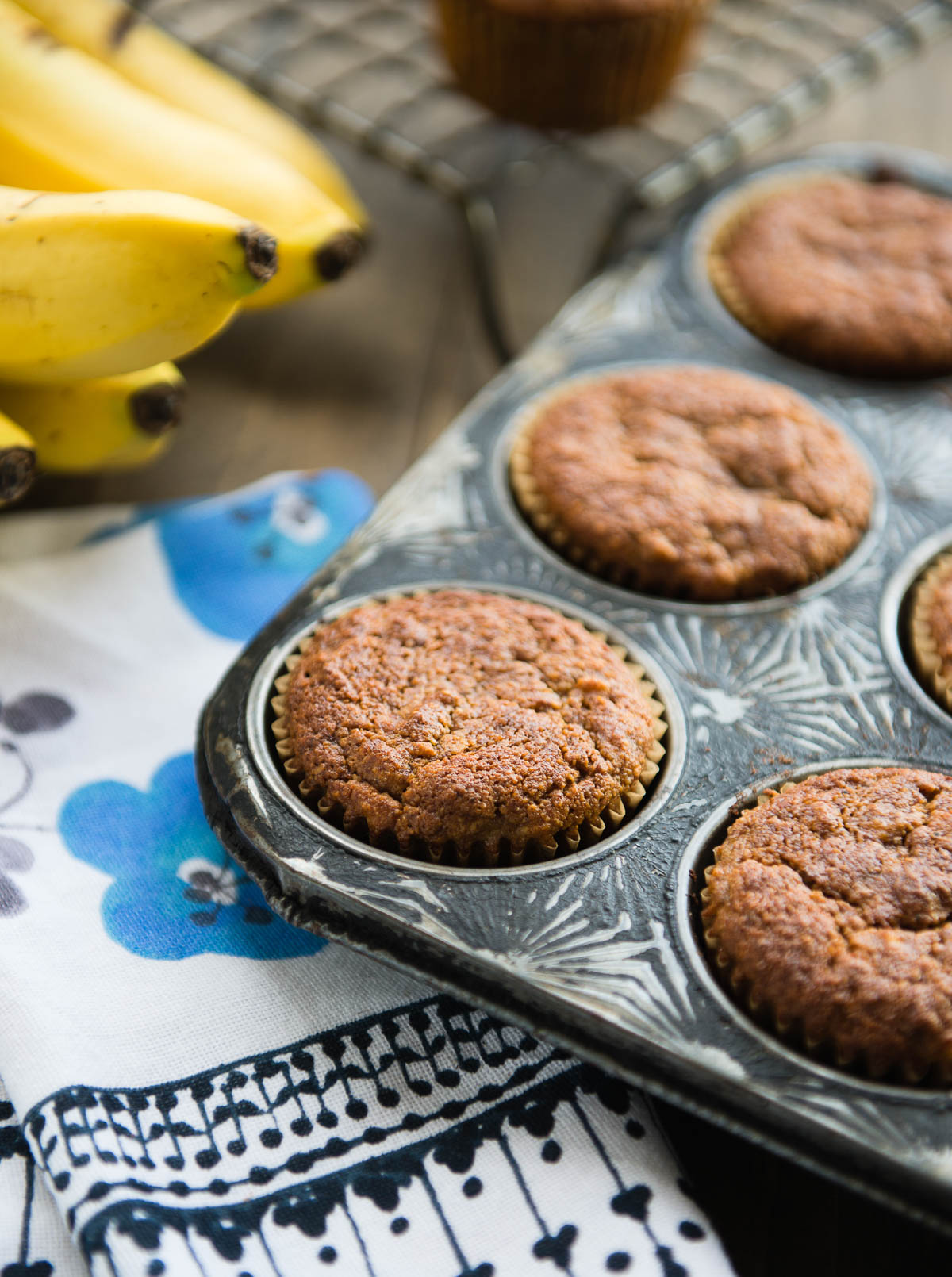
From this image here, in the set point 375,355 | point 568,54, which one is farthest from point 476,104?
point 375,355

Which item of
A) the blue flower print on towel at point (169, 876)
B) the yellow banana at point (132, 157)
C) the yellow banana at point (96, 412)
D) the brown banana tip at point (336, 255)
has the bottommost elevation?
the blue flower print on towel at point (169, 876)

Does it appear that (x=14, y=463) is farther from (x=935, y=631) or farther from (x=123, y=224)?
(x=935, y=631)

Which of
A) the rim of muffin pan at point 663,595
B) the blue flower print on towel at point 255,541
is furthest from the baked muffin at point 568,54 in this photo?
the blue flower print on towel at point 255,541

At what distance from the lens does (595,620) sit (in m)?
1.15

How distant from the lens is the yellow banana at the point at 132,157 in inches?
48.8

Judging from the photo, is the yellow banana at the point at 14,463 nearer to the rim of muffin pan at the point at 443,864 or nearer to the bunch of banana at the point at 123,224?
the bunch of banana at the point at 123,224

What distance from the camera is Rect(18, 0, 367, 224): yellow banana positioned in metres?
1.49

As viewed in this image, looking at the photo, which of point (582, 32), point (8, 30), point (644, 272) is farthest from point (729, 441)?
point (8, 30)

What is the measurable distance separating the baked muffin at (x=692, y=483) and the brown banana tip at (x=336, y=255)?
0.27 metres

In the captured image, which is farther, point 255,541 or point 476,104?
point 476,104

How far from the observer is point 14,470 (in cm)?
109

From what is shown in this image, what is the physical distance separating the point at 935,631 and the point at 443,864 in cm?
54

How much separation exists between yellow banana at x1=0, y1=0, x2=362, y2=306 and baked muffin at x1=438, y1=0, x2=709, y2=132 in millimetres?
430

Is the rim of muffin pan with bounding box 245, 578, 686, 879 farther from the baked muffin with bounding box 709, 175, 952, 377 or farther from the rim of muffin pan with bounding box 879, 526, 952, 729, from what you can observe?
the baked muffin with bounding box 709, 175, 952, 377
